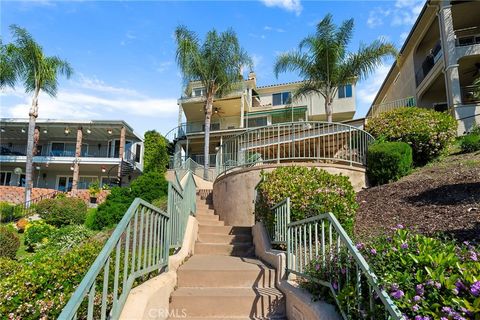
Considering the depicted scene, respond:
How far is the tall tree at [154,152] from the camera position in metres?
26.1

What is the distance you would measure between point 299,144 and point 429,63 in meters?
14.8

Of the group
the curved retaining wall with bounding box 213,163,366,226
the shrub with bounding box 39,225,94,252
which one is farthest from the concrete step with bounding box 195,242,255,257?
the shrub with bounding box 39,225,94,252

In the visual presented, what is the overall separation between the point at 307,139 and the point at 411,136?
413cm

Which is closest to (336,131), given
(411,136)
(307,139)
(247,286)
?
(307,139)

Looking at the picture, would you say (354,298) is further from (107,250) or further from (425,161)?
(425,161)

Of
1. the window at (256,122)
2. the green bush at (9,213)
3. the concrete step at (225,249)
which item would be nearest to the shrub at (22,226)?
the green bush at (9,213)

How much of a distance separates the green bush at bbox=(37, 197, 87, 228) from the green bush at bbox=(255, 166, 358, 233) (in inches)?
600

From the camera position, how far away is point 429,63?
20.3 meters

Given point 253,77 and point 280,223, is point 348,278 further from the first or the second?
point 253,77

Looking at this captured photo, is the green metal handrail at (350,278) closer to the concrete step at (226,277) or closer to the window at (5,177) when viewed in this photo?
the concrete step at (226,277)

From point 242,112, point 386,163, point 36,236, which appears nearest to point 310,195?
point 386,163

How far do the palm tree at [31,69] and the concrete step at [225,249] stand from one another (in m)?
21.5

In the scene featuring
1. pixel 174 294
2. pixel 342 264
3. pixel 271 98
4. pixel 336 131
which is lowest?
pixel 174 294

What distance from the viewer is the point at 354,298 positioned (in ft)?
8.80
